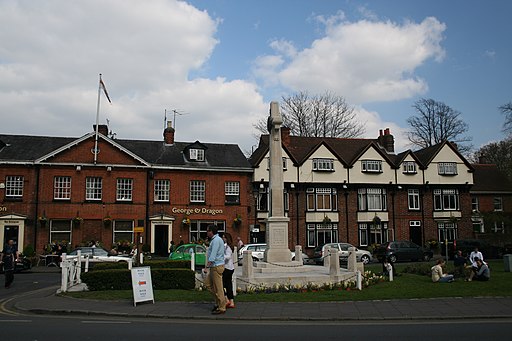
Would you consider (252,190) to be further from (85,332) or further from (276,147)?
(85,332)

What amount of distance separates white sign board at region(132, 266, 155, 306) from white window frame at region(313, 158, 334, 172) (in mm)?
27127

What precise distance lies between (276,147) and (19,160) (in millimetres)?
22707

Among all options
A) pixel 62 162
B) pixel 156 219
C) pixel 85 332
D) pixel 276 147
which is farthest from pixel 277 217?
pixel 62 162

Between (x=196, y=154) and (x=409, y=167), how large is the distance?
18368mm

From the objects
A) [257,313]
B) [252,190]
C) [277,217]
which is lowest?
[257,313]

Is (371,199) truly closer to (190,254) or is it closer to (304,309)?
(190,254)

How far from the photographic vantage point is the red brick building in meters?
33.1

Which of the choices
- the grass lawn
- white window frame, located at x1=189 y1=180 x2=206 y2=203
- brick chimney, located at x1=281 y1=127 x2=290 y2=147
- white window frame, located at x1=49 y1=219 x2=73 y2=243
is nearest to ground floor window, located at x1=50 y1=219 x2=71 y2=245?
white window frame, located at x1=49 y1=219 x2=73 y2=243

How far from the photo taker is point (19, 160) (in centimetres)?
3322

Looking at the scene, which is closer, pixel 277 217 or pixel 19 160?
pixel 277 217

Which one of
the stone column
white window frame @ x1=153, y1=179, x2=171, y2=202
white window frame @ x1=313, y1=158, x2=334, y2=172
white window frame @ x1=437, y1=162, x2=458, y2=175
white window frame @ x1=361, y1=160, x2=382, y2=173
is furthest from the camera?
A: white window frame @ x1=437, y1=162, x2=458, y2=175

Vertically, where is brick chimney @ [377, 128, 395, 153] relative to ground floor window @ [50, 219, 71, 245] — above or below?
above

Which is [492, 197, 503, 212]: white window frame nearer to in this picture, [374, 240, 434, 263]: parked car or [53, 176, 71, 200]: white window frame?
[374, 240, 434, 263]: parked car

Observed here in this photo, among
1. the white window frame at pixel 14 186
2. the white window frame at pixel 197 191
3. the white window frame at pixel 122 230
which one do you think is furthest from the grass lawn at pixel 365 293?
the white window frame at pixel 197 191
